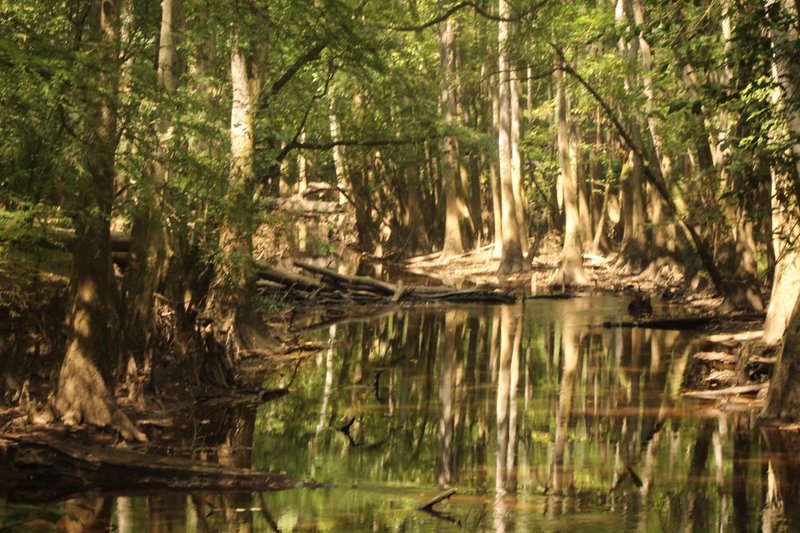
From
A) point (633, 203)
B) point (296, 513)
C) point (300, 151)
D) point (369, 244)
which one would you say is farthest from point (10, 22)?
point (369, 244)

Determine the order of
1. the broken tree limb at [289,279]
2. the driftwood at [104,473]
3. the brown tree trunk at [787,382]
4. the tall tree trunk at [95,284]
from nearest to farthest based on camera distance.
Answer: the driftwood at [104,473], the tall tree trunk at [95,284], the brown tree trunk at [787,382], the broken tree limb at [289,279]

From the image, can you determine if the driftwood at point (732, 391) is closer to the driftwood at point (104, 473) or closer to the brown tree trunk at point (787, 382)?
the brown tree trunk at point (787, 382)

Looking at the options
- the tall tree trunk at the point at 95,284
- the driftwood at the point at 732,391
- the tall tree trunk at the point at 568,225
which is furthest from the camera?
the tall tree trunk at the point at 568,225

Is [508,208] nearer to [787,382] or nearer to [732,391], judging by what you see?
[732,391]

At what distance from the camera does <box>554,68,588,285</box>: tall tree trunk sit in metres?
34.2

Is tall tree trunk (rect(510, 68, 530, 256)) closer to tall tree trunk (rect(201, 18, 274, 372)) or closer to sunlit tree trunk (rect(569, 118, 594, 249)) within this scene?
sunlit tree trunk (rect(569, 118, 594, 249))

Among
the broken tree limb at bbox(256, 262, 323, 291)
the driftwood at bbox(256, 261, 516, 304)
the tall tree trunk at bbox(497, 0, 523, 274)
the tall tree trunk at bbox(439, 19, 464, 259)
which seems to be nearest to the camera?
the broken tree limb at bbox(256, 262, 323, 291)

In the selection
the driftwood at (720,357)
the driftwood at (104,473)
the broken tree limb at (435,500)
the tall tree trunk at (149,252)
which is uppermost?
the tall tree trunk at (149,252)

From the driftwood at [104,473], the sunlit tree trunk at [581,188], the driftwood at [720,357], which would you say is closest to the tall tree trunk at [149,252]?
the driftwood at [104,473]

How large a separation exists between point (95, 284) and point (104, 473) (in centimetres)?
293

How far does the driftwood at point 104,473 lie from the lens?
10.7 m

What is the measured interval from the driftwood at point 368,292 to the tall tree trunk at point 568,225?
381cm

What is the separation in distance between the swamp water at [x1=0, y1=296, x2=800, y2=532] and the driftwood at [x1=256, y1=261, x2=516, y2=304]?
7830 millimetres

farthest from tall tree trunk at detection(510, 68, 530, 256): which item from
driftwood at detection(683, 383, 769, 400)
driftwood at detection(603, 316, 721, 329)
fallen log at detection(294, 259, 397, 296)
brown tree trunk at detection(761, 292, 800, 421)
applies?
brown tree trunk at detection(761, 292, 800, 421)
